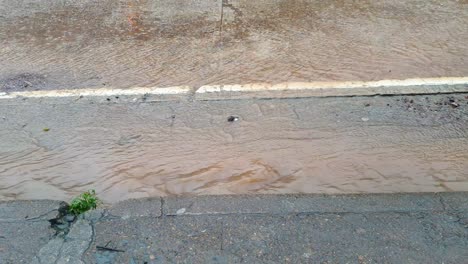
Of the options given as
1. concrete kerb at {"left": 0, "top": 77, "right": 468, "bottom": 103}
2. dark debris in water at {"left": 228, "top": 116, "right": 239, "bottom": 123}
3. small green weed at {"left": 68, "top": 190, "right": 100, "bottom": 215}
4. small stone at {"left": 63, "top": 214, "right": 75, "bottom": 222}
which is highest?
concrete kerb at {"left": 0, "top": 77, "right": 468, "bottom": 103}

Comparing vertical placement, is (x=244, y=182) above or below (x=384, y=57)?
below

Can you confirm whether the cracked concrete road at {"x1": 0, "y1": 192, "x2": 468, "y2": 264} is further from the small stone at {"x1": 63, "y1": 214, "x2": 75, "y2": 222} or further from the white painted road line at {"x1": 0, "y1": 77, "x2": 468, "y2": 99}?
the white painted road line at {"x1": 0, "y1": 77, "x2": 468, "y2": 99}

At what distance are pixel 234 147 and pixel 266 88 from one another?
0.94m

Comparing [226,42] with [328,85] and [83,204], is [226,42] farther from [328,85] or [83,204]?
→ [83,204]

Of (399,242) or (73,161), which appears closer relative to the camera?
(399,242)

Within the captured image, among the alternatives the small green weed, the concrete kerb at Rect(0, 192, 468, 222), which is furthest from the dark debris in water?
the small green weed

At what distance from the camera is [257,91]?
477 centimetres

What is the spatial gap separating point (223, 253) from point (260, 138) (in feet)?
4.84

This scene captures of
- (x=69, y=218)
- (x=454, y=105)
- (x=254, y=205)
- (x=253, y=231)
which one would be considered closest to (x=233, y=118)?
(x=254, y=205)

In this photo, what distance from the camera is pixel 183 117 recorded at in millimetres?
4488

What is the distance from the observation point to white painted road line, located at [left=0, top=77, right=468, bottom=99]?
4703 millimetres

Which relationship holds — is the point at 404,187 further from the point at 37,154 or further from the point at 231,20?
the point at 231,20

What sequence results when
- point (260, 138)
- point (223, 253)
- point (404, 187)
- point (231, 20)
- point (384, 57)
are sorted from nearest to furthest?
point (223, 253), point (404, 187), point (260, 138), point (384, 57), point (231, 20)

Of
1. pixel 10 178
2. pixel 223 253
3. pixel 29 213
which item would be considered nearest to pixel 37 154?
pixel 10 178
